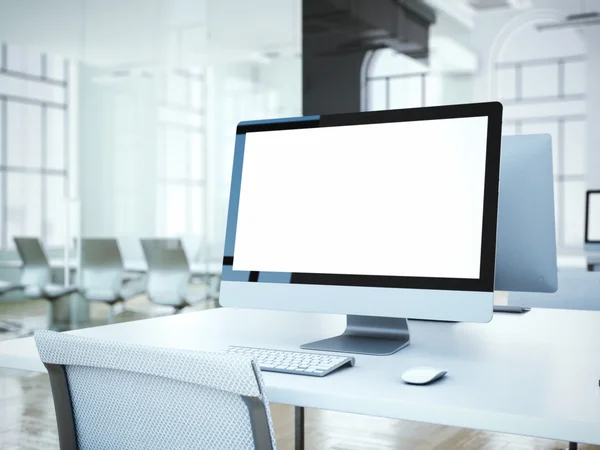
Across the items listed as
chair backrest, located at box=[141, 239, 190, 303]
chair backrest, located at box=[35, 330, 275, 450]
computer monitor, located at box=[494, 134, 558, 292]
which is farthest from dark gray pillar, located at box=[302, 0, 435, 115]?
chair backrest, located at box=[35, 330, 275, 450]

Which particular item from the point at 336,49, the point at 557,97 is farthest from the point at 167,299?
the point at 557,97

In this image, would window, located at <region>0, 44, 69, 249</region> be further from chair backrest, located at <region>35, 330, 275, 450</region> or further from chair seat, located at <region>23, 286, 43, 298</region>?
chair backrest, located at <region>35, 330, 275, 450</region>

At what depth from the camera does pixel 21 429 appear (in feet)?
10.8

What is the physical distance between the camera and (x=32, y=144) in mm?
4793

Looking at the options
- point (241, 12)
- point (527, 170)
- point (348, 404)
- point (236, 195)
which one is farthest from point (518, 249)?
point (241, 12)

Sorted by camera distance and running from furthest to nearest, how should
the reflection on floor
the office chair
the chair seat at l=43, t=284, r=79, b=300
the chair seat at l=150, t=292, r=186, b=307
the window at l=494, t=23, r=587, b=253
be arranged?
the window at l=494, t=23, r=587, b=253
the chair seat at l=150, t=292, r=186, b=307
the chair seat at l=43, t=284, r=79, b=300
the office chair
the reflection on floor

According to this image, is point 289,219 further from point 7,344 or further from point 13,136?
point 13,136

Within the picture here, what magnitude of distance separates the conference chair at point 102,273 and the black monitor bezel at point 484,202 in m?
3.94

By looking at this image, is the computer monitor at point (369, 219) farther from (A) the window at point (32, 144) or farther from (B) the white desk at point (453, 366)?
(A) the window at point (32, 144)

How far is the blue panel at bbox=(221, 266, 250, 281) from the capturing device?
154 centimetres

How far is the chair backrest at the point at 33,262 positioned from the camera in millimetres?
4719

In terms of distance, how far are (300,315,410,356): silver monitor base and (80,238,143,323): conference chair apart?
3.93 meters

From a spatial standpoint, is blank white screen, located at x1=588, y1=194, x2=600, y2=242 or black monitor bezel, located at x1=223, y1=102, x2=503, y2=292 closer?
black monitor bezel, located at x1=223, y1=102, x2=503, y2=292

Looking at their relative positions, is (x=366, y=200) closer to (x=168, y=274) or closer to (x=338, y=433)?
(x=338, y=433)
